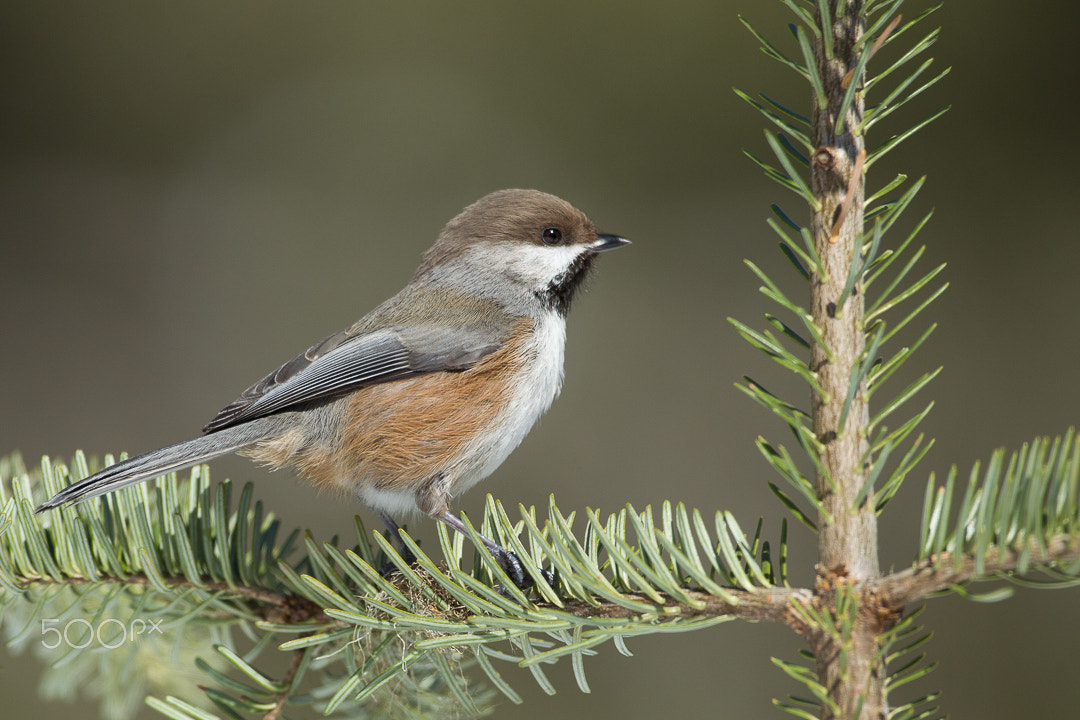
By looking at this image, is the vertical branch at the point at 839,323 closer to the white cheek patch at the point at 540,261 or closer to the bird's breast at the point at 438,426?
the bird's breast at the point at 438,426

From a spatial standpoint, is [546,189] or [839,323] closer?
[839,323]

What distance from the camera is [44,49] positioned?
3.09 meters

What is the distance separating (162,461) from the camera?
1457mm

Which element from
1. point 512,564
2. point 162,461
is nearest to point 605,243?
point 512,564

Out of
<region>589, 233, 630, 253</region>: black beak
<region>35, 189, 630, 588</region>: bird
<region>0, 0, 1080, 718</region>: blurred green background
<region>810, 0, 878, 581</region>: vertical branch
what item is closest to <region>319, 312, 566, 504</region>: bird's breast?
<region>35, 189, 630, 588</region>: bird

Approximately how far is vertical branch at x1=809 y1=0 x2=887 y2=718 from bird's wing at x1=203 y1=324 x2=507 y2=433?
1096 millimetres

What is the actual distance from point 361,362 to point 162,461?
21.7 inches

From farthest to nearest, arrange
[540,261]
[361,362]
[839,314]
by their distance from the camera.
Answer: [540,261], [361,362], [839,314]

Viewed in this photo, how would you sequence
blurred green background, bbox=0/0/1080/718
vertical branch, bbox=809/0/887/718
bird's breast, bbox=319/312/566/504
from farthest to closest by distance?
blurred green background, bbox=0/0/1080/718 < bird's breast, bbox=319/312/566/504 < vertical branch, bbox=809/0/887/718

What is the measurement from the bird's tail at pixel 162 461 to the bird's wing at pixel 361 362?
4 centimetres

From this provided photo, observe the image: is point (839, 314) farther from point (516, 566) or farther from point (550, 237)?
point (550, 237)

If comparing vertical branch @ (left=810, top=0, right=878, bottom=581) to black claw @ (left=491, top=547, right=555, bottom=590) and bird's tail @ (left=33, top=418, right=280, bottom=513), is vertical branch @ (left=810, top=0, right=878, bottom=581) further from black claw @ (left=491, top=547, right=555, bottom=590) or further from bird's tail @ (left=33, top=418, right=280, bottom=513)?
bird's tail @ (left=33, top=418, right=280, bottom=513)

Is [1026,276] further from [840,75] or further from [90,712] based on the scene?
[90,712]

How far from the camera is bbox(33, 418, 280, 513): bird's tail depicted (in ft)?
4.11
